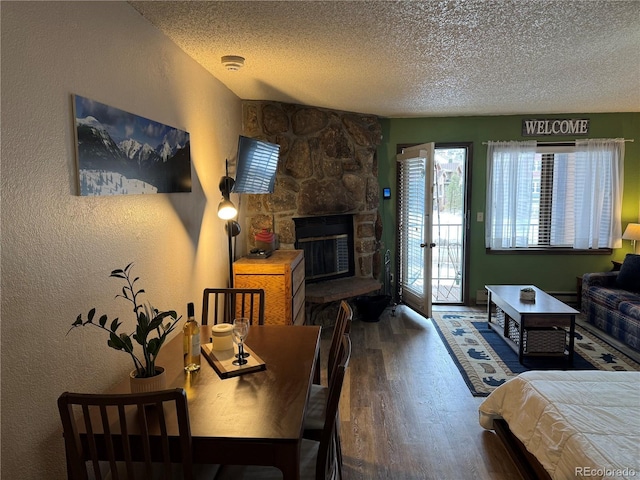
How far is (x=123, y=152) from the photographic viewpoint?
1.88 m

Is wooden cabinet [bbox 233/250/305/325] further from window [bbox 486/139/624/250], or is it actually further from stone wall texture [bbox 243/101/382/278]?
window [bbox 486/139/624/250]

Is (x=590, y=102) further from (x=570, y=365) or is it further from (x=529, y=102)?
(x=570, y=365)

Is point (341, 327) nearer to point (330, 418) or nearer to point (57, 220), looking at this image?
point (330, 418)

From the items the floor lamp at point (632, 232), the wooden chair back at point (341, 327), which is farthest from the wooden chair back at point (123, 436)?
the floor lamp at point (632, 232)

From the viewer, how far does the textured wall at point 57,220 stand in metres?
1.30

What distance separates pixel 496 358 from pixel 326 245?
79.5 inches

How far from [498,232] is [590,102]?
5.50 feet

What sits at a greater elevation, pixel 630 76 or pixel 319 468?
pixel 630 76

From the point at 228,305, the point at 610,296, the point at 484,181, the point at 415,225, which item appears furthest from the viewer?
the point at 484,181

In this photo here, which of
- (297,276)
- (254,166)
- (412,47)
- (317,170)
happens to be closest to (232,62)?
(254,166)

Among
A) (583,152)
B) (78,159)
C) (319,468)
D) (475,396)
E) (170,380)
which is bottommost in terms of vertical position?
(475,396)

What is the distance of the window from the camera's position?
5262 mm

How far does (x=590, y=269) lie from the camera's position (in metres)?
5.45

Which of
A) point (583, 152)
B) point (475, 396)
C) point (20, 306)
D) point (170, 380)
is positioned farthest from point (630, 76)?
point (20, 306)
